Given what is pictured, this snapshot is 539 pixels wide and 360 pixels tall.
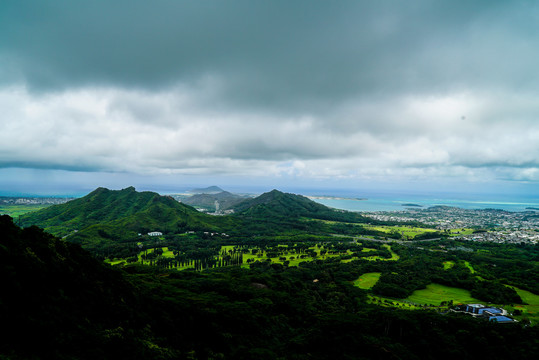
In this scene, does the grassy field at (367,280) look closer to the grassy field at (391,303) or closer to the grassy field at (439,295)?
the grassy field at (391,303)

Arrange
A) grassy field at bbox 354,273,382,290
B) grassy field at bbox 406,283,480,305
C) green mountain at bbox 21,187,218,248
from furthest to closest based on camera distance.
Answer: green mountain at bbox 21,187,218,248 → grassy field at bbox 354,273,382,290 → grassy field at bbox 406,283,480,305

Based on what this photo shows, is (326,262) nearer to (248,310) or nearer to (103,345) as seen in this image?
(248,310)

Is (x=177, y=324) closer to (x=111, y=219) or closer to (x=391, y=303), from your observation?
(x=391, y=303)

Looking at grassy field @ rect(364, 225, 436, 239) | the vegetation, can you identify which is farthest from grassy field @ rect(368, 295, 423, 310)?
grassy field @ rect(364, 225, 436, 239)

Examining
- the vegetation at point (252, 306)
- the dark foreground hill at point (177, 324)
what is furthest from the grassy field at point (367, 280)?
the dark foreground hill at point (177, 324)

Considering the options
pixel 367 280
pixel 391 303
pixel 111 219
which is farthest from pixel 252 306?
pixel 111 219

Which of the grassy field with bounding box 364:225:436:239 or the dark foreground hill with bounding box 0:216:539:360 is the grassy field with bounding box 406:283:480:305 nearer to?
the dark foreground hill with bounding box 0:216:539:360
